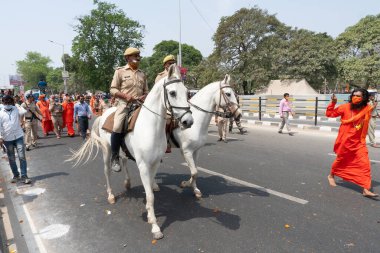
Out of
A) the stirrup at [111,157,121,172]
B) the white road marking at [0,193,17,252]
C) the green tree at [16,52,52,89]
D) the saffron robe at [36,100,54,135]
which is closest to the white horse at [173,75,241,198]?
the stirrup at [111,157,121,172]

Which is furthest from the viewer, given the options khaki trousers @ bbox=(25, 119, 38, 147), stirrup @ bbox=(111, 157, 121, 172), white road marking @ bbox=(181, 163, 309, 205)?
khaki trousers @ bbox=(25, 119, 38, 147)

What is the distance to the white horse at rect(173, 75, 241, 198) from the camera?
513cm

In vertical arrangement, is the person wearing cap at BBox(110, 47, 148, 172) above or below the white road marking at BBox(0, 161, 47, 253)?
above

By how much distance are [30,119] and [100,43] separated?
37675mm

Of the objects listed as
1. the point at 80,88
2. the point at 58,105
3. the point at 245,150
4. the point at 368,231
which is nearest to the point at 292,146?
the point at 245,150

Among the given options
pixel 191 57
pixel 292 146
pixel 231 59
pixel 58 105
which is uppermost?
pixel 191 57

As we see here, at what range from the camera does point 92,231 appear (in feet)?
13.1

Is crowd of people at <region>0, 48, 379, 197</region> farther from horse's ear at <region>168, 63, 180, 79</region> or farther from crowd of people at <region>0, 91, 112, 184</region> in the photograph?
horse's ear at <region>168, 63, 180, 79</region>

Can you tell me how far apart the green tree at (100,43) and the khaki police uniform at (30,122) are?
116 ft

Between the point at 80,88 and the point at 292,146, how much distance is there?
3145 inches

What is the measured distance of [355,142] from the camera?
5262 millimetres

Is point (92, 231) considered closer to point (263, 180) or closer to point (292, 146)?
point (263, 180)

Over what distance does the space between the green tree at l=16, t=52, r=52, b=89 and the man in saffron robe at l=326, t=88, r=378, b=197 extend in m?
102

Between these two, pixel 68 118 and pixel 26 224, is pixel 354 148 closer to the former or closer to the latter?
pixel 26 224
